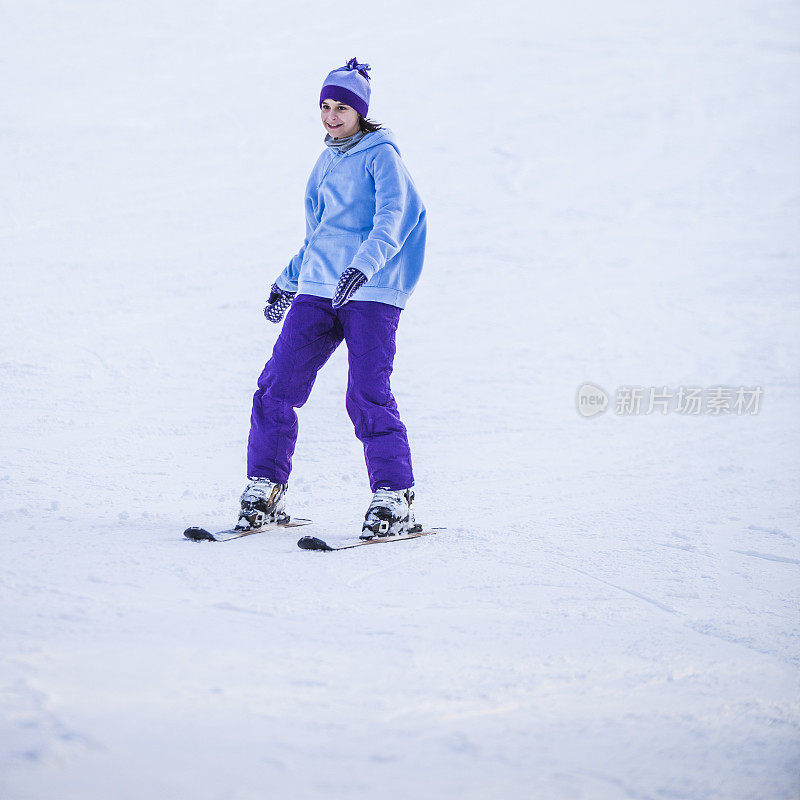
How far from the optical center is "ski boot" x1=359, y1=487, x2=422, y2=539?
309 centimetres

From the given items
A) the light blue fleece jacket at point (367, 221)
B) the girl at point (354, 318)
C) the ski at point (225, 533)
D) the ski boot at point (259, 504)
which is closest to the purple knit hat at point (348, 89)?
the girl at point (354, 318)

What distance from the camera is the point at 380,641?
2049mm

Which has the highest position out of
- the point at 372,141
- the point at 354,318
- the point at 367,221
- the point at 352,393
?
the point at 372,141

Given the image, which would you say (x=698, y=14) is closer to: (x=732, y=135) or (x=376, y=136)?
(x=732, y=135)

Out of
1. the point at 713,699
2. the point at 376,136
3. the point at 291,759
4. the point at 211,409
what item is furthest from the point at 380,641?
the point at 211,409

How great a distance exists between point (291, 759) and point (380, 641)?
0.56 meters

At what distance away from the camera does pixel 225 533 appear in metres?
3.02

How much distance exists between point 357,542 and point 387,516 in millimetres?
153

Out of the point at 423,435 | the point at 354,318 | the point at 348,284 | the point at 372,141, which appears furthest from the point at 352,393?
the point at 423,435

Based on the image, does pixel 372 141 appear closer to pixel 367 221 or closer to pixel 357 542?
pixel 367 221

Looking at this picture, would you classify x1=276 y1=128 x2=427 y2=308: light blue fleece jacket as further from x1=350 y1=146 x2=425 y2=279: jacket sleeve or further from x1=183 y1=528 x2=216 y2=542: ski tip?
x1=183 y1=528 x2=216 y2=542: ski tip

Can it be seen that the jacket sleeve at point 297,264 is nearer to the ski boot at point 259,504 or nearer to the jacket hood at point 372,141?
the jacket hood at point 372,141

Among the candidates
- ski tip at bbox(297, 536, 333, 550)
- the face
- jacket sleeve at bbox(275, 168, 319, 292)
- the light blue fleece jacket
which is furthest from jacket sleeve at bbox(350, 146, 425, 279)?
ski tip at bbox(297, 536, 333, 550)

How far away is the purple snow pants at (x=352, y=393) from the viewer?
3154 millimetres
